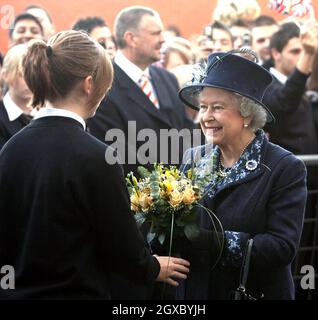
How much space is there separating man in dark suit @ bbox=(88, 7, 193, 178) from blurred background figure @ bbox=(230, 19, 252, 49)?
155 centimetres

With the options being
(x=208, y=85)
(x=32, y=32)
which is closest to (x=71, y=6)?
(x=32, y=32)

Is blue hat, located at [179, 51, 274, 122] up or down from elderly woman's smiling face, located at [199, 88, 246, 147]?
up

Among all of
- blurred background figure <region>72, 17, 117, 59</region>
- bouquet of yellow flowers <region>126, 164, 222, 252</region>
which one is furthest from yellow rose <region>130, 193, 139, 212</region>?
blurred background figure <region>72, 17, 117, 59</region>

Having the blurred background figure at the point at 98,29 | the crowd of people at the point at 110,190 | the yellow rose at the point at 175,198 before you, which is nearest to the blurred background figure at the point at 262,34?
the blurred background figure at the point at 98,29

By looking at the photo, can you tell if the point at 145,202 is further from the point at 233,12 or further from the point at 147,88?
the point at 233,12

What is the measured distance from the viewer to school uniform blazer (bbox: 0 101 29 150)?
5.25m

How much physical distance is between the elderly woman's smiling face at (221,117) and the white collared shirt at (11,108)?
1888 millimetres

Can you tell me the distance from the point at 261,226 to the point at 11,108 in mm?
2353

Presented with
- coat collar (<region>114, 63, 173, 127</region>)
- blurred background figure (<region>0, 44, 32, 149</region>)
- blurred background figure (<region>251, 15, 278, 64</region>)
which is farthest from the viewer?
blurred background figure (<region>251, 15, 278, 64</region>)

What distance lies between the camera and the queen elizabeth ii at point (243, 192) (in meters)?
3.69

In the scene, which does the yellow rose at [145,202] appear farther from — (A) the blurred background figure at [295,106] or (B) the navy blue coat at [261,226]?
(A) the blurred background figure at [295,106]

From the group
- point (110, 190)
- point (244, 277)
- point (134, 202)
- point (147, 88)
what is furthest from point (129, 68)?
point (110, 190)

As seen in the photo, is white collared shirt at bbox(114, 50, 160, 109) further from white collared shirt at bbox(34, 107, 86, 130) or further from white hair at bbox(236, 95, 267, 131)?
white collared shirt at bbox(34, 107, 86, 130)

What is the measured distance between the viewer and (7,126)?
529 cm
